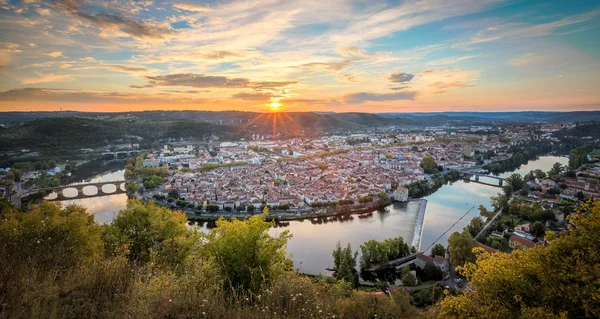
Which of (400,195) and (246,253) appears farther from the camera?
(400,195)

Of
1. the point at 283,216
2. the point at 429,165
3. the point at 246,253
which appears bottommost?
the point at 283,216

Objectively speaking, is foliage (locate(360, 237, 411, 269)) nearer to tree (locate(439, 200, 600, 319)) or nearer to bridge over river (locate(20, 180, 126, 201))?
tree (locate(439, 200, 600, 319))

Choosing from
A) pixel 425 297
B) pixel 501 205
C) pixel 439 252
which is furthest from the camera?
pixel 501 205

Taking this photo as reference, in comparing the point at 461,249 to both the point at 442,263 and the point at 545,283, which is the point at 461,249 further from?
the point at 545,283

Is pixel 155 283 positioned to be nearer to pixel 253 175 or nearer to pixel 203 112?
pixel 253 175

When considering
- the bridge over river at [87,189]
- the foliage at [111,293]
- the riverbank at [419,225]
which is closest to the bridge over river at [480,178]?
the riverbank at [419,225]

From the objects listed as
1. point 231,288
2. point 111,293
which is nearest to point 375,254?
point 231,288

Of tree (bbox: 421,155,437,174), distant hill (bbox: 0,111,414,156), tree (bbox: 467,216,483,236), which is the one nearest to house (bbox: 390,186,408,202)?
tree (bbox: 467,216,483,236)

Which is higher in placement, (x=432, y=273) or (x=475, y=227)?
(x=475, y=227)
